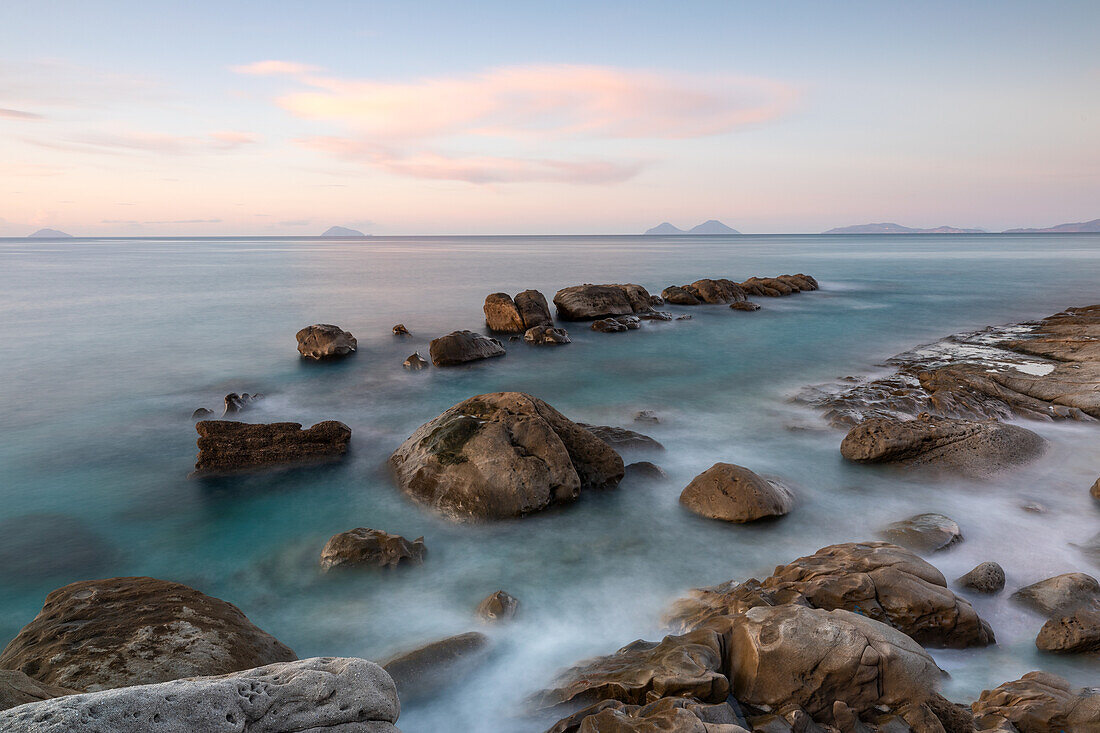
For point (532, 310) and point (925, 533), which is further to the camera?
point (532, 310)

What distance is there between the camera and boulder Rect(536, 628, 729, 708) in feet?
15.2

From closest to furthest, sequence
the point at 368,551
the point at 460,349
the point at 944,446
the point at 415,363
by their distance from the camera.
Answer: the point at 368,551, the point at 944,446, the point at 415,363, the point at 460,349

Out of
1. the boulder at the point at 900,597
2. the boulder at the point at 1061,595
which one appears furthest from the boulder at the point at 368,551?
the boulder at the point at 1061,595

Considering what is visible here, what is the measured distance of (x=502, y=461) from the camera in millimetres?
9242

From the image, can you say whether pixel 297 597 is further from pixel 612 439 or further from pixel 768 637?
pixel 612 439

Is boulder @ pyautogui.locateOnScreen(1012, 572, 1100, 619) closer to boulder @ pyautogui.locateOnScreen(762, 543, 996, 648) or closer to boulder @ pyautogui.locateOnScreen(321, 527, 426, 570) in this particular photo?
boulder @ pyautogui.locateOnScreen(762, 543, 996, 648)

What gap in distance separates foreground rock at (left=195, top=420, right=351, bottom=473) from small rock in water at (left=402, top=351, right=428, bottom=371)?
6398 mm

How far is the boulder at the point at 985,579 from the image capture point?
6934 millimetres

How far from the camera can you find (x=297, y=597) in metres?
7.37

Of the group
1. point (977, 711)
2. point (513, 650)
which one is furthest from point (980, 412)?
point (513, 650)

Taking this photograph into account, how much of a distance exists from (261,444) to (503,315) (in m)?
13.8

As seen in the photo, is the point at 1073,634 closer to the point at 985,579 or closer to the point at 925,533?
the point at 985,579

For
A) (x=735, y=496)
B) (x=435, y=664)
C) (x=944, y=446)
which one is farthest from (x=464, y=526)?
(x=944, y=446)

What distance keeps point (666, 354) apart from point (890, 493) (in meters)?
11.2
